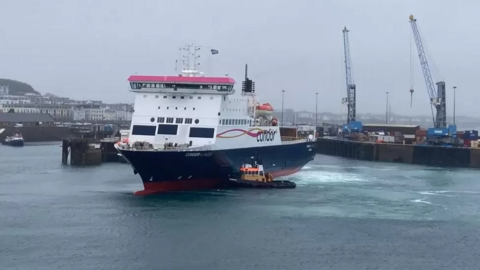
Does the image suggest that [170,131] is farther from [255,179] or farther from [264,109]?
[264,109]

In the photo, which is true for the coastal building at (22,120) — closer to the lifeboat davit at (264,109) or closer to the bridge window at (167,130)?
the lifeboat davit at (264,109)

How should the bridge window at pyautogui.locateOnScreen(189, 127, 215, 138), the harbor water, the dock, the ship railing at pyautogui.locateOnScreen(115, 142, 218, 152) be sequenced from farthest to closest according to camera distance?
1. the dock
2. the bridge window at pyautogui.locateOnScreen(189, 127, 215, 138)
3. the ship railing at pyautogui.locateOnScreen(115, 142, 218, 152)
4. the harbor water

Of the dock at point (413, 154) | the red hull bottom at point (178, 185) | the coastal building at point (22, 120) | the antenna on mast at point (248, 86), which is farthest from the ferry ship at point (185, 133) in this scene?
the coastal building at point (22, 120)

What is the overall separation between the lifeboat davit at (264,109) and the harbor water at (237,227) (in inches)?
183

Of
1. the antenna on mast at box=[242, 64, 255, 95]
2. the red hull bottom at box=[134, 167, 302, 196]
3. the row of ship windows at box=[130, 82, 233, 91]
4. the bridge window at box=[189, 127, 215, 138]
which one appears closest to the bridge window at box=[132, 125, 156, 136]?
the bridge window at box=[189, 127, 215, 138]

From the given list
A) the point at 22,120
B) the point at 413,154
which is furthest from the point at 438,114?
the point at 22,120

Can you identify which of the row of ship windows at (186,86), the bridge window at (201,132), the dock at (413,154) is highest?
the row of ship windows at (186,86)

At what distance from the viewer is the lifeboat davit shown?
37.2 metres

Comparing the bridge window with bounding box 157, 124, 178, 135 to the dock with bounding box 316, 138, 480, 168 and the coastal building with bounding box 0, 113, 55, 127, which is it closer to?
the dock with bounding box 316, 138, 480, 168

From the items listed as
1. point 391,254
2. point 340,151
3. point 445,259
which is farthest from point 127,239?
point 340,151

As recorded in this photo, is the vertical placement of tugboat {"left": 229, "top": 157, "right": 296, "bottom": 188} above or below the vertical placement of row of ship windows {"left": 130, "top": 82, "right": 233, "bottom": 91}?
below

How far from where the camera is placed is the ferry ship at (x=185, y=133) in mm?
28406

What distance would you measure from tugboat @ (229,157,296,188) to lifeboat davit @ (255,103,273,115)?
4.74 metres

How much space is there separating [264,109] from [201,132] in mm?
8442
